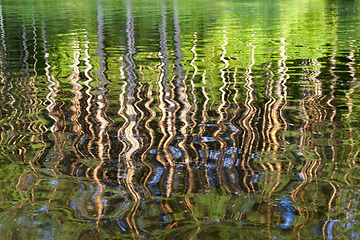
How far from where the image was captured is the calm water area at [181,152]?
341cm

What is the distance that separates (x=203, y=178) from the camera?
424 cm

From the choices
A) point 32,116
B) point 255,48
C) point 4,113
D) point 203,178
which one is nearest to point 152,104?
point 32,116

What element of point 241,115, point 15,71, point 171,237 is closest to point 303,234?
point 171,237

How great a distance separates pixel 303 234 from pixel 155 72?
323 inches

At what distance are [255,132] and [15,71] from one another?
28.0 feet

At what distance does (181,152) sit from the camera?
5.03 m

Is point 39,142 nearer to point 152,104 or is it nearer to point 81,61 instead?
point 152,104

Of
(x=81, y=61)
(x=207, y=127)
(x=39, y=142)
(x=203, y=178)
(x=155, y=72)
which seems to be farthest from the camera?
(x=81, y=61)

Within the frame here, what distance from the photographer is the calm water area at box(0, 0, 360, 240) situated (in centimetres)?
341

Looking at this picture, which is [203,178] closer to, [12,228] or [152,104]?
[12,228]

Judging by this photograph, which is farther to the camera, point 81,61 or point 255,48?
point 255,48

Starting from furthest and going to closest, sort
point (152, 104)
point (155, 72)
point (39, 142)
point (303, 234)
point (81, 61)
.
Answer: point (81, 61), point (155, 72), point (152, 104), point (39, 142), point (303, 234)

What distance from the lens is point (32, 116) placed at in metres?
6.75

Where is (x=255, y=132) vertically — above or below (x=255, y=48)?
below
